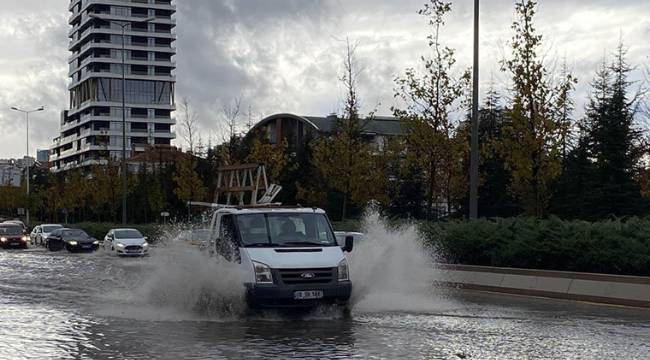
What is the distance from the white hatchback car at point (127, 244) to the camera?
42469 mm

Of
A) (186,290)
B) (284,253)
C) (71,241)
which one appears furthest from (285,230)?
(71,241)

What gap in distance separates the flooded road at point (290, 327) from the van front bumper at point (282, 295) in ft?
1.16

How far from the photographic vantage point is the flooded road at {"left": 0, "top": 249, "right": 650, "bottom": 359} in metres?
11.1

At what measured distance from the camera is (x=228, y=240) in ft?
49.5

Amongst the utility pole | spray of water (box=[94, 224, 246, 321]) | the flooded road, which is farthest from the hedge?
spray of water (box=[94, 224, 246, 321])

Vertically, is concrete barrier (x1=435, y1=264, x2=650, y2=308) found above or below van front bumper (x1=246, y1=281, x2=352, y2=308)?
below

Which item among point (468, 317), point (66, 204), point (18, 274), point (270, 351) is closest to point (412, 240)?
point (468, 317)

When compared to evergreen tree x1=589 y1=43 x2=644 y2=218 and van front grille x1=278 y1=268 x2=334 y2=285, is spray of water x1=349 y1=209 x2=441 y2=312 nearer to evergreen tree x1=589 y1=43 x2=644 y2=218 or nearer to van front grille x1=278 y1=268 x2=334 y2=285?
van front grille x1=278 y1=268 x2=334 y2=285

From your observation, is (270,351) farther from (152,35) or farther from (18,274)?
(152,35)

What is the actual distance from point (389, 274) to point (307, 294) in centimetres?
454

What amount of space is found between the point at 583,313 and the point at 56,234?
143ft

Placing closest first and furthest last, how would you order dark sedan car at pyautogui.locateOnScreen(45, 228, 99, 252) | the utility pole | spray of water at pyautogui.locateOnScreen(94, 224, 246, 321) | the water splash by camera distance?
the water splash → spray of water at pyautogui.locateOnScreen(94, 224, 246, 321) → the utility pole → dark sedan car at pyautogui.locateOnScreen(45, 228, 99, 252)

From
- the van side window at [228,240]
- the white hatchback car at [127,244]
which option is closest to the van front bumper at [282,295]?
the van side window at [228,240]

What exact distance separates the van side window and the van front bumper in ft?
2.75
